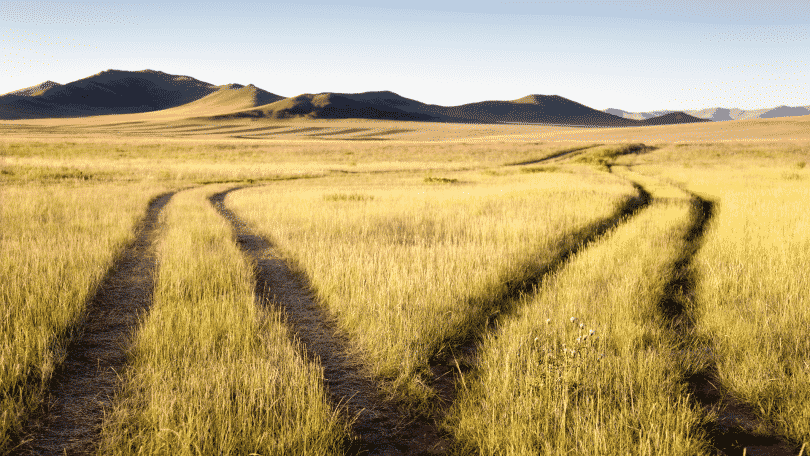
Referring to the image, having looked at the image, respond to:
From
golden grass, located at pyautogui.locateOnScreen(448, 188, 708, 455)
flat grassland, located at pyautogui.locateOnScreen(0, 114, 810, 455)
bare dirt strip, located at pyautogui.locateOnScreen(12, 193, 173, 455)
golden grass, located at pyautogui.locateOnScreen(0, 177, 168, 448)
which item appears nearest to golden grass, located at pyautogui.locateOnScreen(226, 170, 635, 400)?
flat grassland, located at pyautogui.locateOnScreen(0, 114, 810, 455)

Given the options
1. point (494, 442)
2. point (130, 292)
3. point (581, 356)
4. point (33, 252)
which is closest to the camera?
point (494, 442)

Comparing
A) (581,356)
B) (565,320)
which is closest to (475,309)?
(565,320)

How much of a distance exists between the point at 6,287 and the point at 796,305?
372 inches

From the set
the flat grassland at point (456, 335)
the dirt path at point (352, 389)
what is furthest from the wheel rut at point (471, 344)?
the dirt path at point (352, 389)

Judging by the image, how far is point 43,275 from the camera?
6023 mm

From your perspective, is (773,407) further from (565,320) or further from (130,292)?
(130,292)

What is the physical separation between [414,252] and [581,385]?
4772 mm

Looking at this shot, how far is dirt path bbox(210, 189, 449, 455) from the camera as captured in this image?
130 inches

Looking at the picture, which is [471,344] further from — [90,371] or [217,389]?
[90,371]

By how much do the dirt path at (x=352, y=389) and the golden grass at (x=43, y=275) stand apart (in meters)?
2.16

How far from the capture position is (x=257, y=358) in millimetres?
4133

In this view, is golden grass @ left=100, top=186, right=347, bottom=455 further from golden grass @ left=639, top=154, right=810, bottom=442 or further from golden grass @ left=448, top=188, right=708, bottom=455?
golden grass @ left=639, top=154, right=810, bottom=442

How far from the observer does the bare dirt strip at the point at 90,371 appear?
3.18 m

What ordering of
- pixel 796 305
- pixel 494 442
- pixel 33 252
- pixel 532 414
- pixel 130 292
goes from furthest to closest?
pixel 33 252
pixel 130 292
pixel 796 305
pixel 532 414
pixel 494 442
